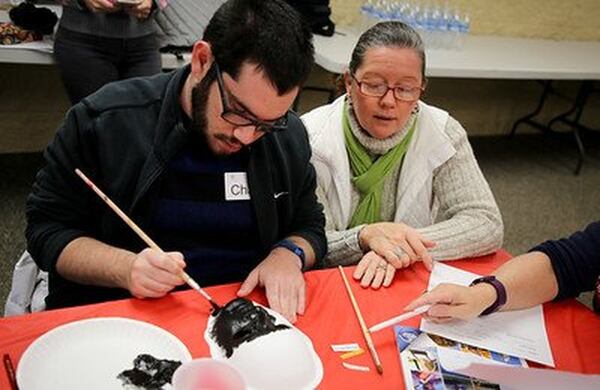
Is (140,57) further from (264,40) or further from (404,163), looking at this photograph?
(264,40)

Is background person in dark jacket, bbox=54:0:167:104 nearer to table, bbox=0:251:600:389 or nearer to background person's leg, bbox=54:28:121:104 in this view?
background person's leg, bbox=54:28:121:104

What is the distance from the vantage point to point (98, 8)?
2.34 m

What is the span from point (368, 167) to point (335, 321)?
689 mm

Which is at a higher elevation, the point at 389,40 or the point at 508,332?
the point at 389,40

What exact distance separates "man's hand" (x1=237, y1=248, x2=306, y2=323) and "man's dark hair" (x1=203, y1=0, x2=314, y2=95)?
1.23ft

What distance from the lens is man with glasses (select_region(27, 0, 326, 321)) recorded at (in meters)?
1.13

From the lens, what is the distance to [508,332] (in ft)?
4.04

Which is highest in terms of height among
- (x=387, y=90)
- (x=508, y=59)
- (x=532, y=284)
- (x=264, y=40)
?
(x=264, y=40)

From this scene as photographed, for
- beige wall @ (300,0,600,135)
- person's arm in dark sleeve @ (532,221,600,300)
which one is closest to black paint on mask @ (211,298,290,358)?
person's arm in dark sleeve @ (532,221,600,300)

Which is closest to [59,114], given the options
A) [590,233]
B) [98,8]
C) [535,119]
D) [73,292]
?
[98,8]

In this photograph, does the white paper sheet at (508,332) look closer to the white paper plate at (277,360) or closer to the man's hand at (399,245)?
the man's hand at (399,245)

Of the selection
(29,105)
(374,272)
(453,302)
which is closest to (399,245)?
(374,272)

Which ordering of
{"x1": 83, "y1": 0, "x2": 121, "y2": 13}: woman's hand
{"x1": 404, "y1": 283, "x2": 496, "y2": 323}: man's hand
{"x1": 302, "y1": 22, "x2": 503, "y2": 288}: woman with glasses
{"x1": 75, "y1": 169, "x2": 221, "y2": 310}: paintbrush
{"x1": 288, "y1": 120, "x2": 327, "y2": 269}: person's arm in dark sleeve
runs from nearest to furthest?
{"x1": 75, "y1": 169, "x2": 221, "y2": 310}: paintbrush, {"x1": 404, "y1": 283, "x2": 496, "y2": 323}: man's hand, {"x1": 288, "y1": 120, "x2": 327, "y2": 269}: person's arm in dark sleeve, {"x1": 302, "y1": 22, "x2": 503, "y2": 288}: woman with glasses, {"x1": 83, "y1": 0, "x2": 121, "y2": 13}: woman's hand

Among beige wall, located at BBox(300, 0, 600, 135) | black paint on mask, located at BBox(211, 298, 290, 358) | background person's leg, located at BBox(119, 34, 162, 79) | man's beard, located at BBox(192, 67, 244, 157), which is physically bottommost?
beige wall, located at BBox(300, 0, 600, 135)
